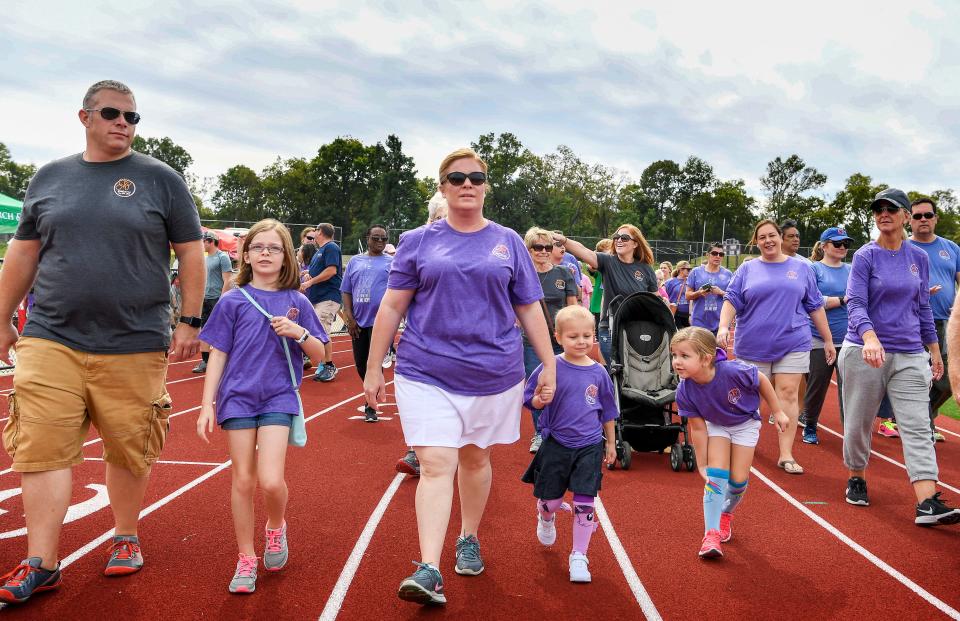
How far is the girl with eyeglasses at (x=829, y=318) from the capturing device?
7609 mm

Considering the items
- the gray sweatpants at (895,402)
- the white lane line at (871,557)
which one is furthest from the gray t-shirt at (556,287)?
the gray sweatpants at (895,402)

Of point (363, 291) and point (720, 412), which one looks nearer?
point (720, 412)

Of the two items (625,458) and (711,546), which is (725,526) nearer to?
(711,546)

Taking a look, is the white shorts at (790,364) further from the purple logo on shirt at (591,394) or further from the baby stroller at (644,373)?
the purple logo on shirt at (591,394)

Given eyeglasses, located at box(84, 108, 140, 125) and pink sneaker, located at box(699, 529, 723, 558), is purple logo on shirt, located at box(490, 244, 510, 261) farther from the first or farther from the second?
pink sneaker, located at box(699, 529, 723, 558)

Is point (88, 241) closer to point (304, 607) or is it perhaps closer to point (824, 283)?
point (304, 607)

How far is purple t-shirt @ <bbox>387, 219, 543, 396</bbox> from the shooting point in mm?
3314

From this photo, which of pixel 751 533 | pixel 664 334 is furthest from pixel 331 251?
pixel 751 533

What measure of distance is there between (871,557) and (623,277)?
3.62m

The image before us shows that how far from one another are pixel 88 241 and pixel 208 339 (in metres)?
0.71

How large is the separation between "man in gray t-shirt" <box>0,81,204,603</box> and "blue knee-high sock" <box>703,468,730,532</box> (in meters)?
3.10

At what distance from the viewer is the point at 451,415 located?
3312 mm

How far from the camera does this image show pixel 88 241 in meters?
3.34

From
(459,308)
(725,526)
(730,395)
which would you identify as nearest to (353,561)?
(459,308)
